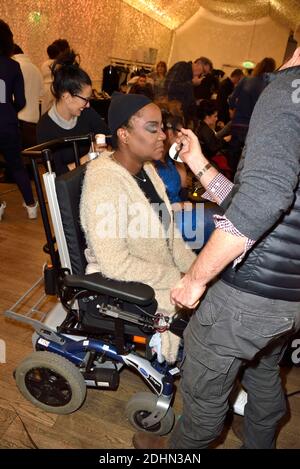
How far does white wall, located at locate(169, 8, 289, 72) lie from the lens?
898 cm

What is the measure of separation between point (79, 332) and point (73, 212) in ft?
1.71

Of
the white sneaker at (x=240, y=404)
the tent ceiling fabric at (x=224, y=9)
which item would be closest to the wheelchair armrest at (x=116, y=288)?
the white sneaker at (x=240, y=404)

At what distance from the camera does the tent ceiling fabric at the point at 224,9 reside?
25.2ft

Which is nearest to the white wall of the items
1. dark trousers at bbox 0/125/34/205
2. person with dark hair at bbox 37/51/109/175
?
dark trousers at bbox 0/125/34/205

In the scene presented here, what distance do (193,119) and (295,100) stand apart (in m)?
2.72

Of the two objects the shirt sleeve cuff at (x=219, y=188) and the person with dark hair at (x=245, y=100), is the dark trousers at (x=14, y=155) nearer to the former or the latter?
the person with dark hair at (x=245, y=100)

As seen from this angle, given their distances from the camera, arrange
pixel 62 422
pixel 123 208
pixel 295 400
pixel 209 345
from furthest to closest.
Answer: pixel 295 400 → pixel 62 422 → pixel 123 208 → pixel 209 345

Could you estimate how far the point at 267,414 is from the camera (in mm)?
1249

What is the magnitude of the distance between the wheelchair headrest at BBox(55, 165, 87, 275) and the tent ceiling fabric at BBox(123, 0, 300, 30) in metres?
7.39

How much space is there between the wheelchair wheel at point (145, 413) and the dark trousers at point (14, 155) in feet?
7.53

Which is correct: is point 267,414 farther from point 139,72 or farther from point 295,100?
point 139,72

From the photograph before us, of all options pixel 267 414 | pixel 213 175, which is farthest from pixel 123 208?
pixel 267 414

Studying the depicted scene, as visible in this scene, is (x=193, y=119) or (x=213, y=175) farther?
(x=193, y=119)

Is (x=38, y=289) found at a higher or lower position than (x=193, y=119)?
lower
